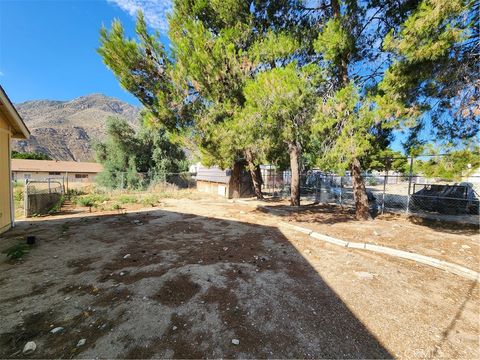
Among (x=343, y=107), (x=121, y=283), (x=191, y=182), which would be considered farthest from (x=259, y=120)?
(x=191, y=182)

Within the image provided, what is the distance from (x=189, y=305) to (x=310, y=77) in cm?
703

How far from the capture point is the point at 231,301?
2.98m

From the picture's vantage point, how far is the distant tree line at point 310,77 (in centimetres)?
497

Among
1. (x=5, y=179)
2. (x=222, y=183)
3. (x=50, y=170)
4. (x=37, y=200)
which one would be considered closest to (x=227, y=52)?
(x=5, y=179)

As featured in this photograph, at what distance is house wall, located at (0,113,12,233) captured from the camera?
6.20 m

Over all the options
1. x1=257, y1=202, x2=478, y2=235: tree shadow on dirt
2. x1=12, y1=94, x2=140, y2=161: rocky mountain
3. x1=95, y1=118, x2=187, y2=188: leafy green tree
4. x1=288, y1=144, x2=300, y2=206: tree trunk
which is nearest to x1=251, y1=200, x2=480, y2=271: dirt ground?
x1=257, y1=202, x2=478, y2=235: tree shadow on dirt

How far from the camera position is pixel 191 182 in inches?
938

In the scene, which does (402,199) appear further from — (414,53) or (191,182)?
(191,182)

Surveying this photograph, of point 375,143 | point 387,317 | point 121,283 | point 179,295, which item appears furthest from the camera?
point 375,143

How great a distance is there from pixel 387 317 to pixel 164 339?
278 cm

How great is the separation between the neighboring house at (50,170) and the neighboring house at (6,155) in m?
23.1

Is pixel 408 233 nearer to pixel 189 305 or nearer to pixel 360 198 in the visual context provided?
pixel 360 198

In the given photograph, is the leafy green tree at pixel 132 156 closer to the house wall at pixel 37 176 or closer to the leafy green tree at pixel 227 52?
the house wall at pixel 37 176

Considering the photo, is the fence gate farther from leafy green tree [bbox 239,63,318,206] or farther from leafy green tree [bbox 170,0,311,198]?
leafy green tree [bbox 239,63,318,206]
